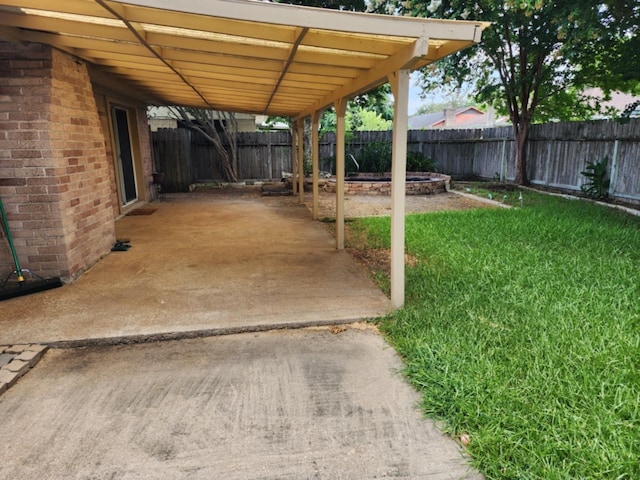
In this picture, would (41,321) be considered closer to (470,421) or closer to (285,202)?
(470,421)

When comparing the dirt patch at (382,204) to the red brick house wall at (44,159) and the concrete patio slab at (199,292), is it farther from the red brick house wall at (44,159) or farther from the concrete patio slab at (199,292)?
the red brick house wall at (44,159)

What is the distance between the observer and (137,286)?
4.25m

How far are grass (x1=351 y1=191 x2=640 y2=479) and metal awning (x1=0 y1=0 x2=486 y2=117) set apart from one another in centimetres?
205

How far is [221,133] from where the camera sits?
14.2m

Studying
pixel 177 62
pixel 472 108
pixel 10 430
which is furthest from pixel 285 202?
pixel 472 108

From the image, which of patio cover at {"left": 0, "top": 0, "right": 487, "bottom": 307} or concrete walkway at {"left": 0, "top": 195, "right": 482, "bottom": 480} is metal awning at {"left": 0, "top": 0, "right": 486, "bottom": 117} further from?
concrete walkway at {"left": 0, "top": 195, "right": 482, "bottom": 480}

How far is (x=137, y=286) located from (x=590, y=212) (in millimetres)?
7654

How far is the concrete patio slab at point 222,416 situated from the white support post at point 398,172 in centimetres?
66

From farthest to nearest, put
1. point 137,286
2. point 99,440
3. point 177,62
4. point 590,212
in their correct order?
1. point 590,212
2. point 177,62
3. point 137,286
4. point 99,440

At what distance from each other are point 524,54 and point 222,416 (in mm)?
11959

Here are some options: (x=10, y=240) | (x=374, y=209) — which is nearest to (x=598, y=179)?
(x=374, y=209)

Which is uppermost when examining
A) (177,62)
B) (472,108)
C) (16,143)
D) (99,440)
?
(472,108)

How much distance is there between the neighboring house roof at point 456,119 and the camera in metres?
39.8

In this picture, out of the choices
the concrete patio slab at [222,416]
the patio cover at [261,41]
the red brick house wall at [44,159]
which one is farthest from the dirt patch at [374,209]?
the red brick house wall at [44,159]
